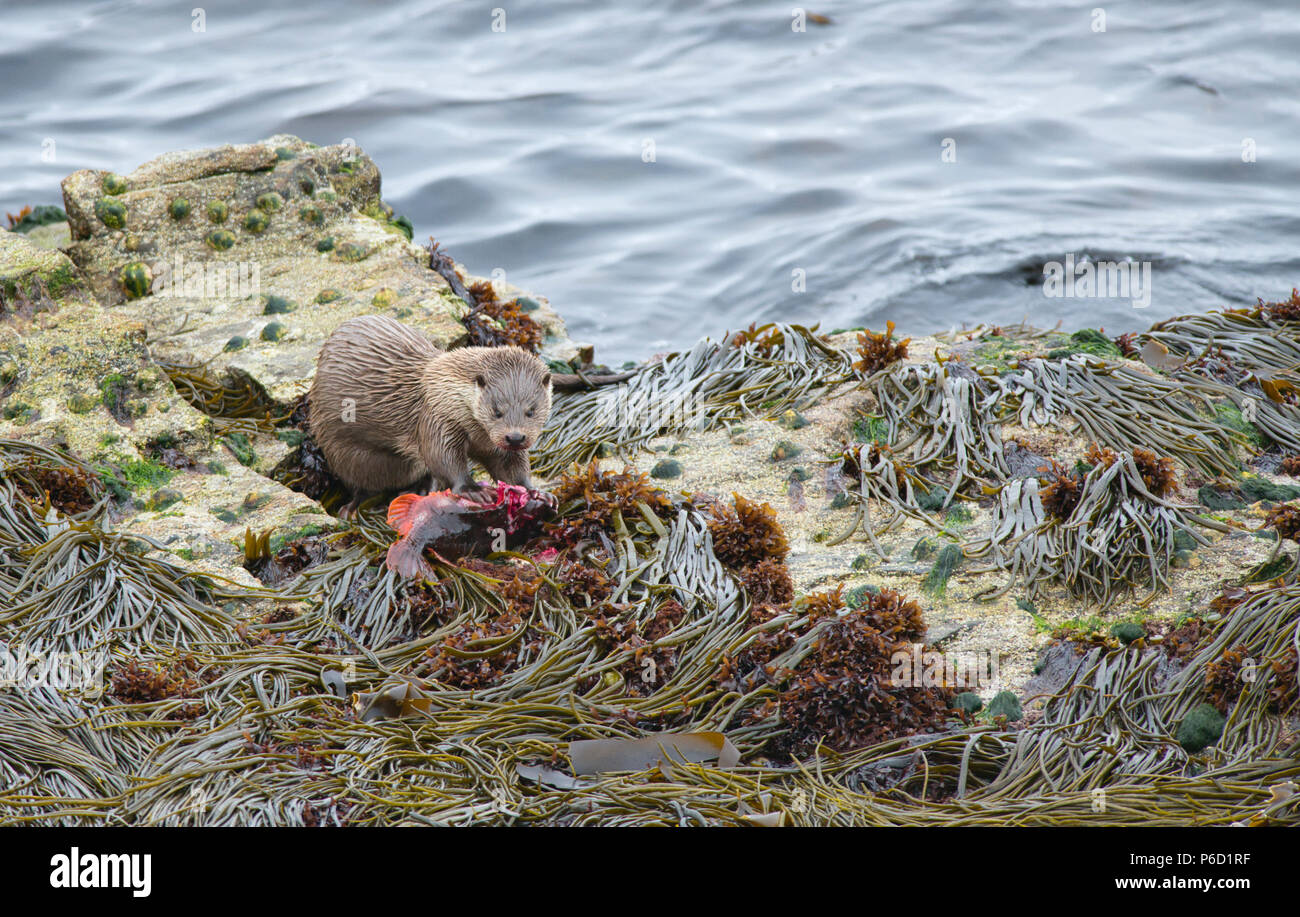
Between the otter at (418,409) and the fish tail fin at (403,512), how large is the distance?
8.0 inches

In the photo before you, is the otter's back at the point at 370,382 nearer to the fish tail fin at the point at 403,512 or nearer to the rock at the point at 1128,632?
the fish tail fin at the point at 403,512

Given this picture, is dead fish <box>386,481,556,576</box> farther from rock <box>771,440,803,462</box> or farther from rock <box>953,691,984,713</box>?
rock <box>953,691,984,713</box>

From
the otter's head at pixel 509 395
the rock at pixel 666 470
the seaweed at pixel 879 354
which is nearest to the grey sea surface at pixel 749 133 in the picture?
the seaweed at pixel 879 354

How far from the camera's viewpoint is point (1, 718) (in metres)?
4.53

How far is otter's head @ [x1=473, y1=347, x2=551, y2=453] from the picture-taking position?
5.84 meters

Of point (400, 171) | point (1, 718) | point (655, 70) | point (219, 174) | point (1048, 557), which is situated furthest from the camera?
point (655, 70)

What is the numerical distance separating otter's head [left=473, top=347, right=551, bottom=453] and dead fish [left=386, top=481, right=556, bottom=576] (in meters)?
0.26

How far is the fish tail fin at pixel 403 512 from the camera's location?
5.85 meters

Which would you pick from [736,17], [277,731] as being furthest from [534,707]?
[736,17]

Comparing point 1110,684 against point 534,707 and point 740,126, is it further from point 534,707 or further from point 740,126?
point 740,126

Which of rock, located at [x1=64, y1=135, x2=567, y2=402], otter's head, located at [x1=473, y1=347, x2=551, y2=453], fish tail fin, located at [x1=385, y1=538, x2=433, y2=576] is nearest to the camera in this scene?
fish tail fin, located at [x1=385, y1=538, x2=433, y2=576]

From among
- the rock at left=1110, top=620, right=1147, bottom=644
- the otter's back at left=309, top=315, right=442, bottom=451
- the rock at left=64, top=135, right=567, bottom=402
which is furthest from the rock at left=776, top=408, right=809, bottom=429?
the rock at left=1110, top=620, right=1147, bottom=644

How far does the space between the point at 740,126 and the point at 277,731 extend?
1481 cm

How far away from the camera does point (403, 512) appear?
19.5 feet
